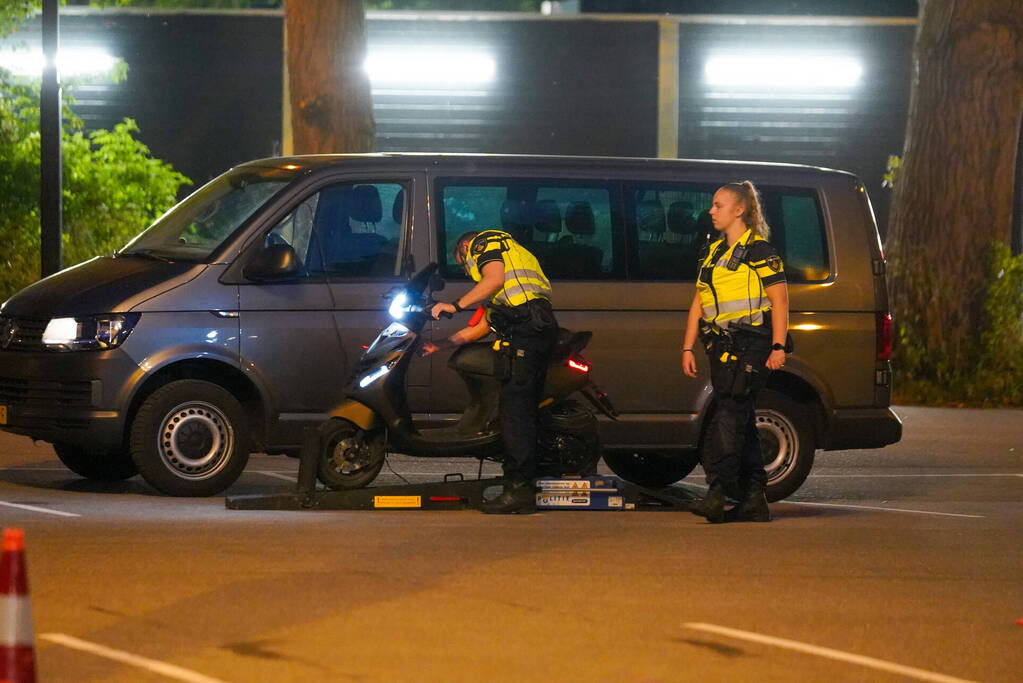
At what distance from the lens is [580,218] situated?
35.3ft

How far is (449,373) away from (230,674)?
14.9ft

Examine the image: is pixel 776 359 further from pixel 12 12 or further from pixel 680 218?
pixel 12 12

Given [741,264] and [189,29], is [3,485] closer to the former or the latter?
[741,264]

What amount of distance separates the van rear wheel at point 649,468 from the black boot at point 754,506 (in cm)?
172

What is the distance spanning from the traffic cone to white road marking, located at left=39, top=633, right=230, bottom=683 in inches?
42.6

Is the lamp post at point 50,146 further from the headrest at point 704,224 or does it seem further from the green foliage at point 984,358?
the headrest at point 704,224

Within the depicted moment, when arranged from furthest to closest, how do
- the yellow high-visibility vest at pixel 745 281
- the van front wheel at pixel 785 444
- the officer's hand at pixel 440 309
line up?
the van front wheel at pixel 785 444
the officer's hand at pixel 440 309
the yellow high-visibility vest at pixel 745 281

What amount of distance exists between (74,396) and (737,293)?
3679 millimetres

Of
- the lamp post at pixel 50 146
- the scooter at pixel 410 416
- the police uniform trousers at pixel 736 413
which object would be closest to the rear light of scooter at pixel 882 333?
the police uniform trousers at pixel 736 413

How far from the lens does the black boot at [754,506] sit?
9.92 meters

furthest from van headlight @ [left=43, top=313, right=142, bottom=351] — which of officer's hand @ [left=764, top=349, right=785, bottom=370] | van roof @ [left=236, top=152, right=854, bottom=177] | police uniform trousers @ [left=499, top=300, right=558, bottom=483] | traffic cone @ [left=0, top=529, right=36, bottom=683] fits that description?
traffic cone @ [left=0, top=529, right=36, bottom=683]

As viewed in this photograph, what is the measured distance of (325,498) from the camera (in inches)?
390

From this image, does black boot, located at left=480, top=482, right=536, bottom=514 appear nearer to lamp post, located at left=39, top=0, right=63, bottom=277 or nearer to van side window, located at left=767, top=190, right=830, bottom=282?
van side window, located at left=767, top=190, right=830, bottom=282

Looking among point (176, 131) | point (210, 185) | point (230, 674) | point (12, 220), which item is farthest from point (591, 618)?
point (176, 131)
